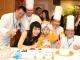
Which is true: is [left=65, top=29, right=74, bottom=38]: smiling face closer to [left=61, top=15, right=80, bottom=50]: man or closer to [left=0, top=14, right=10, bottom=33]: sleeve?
[left=61, top=15, right=80, bottom=50]: man

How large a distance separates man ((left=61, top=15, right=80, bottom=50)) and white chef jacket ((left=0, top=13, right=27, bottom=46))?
24 cm

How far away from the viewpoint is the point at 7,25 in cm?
94

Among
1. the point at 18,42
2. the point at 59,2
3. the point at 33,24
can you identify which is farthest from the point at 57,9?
the point at 18,42

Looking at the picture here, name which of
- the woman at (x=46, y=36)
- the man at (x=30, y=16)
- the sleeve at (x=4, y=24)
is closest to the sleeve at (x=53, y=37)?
the woman at (x=46, y=36)

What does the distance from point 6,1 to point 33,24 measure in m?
0.23

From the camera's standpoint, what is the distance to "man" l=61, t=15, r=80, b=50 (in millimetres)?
874

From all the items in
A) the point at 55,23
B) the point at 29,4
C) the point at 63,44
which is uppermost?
the point at 29,4

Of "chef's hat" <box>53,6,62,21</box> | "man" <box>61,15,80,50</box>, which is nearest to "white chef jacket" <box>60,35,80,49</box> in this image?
"man" <box>61,15,80,50</box>

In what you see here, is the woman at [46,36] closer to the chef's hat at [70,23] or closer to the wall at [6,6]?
the chef's hat at [70,23]

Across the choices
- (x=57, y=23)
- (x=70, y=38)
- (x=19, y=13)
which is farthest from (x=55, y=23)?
(x=19, y=13)

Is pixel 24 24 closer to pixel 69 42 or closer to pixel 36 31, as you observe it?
pixel 36 31

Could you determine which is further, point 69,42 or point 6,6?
point 6,6

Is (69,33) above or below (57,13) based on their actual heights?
below

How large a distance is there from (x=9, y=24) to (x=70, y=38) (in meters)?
0.34
